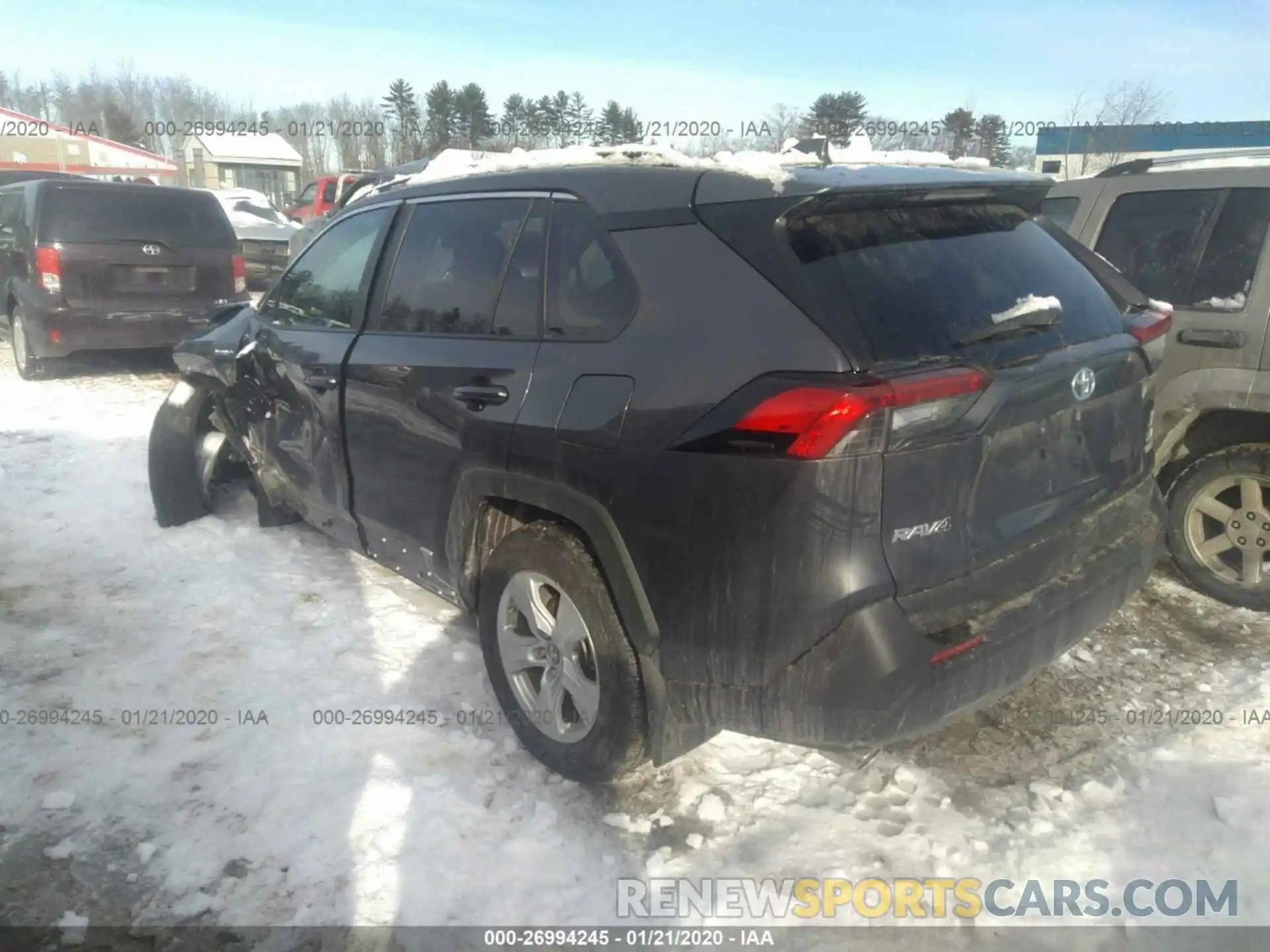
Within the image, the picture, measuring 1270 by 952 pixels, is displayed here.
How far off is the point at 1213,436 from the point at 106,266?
353 inches

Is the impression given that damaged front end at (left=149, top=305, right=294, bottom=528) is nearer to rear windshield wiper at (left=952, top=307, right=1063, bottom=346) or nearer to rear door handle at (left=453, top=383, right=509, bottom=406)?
rear door handle at (left=453, top=383, right=509, bottom=406)

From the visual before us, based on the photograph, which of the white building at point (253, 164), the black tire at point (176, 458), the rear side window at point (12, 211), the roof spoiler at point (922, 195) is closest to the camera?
the roof spoiler at point (922, 195)

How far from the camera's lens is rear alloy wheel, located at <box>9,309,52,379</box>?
29.9 ft

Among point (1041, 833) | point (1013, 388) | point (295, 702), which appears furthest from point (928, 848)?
point (295, 702)

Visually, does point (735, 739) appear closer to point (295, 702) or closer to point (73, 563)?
point (295, 702)

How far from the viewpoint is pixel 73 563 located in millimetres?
4734

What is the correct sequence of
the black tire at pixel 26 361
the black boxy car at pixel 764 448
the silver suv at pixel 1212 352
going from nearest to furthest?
the black boxy car at pixel 764 448 < the silver suv at pixel 1212 352 < the black tire at pixel 26 361

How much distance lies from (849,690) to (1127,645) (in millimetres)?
2288

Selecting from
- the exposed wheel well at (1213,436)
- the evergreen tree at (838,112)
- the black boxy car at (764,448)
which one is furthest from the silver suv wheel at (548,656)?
the evergreen tree at (838,112)

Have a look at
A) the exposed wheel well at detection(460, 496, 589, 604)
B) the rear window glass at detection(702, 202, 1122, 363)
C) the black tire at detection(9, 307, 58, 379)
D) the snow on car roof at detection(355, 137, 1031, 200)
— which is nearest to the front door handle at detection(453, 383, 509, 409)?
the exposed wheel well at detection(460, 496, 589, 604)

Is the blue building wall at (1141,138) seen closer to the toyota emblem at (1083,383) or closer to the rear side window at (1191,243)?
the rear side window at (1191,243)

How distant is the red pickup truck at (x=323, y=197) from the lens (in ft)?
66.4

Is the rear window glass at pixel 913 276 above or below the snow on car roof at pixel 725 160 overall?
below

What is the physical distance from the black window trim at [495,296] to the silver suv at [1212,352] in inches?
115
